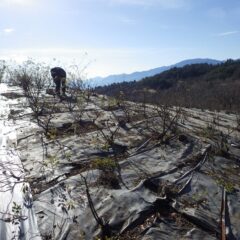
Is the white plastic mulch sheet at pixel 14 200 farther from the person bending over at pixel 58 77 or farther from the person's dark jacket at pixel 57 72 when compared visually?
the person's dark jacket at pixel 57 72

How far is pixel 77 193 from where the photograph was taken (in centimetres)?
387

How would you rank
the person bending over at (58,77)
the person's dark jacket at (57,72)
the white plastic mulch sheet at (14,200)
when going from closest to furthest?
the white plastic mulch sheet at (14,200) → the person bending over at (58,77) → the person's dark jacket at (57,72)

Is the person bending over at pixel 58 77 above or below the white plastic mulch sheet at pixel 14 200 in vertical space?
above

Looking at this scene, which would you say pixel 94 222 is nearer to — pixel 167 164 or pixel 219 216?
pixel 219 216

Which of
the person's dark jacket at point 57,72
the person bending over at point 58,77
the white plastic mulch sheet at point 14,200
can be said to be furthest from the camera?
the person's dark jacket at point 57,72

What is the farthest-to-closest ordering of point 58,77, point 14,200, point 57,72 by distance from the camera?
point 57,72
point 58,77
point 14,200

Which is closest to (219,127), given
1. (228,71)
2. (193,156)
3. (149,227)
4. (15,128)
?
(193,156)

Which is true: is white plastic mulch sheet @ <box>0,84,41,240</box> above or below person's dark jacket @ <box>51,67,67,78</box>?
below

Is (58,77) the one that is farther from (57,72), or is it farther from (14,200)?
(14,200)

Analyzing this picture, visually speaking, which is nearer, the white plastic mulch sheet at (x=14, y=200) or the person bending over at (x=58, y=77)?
the white plastic mulch sheet at (x=14, y=200)

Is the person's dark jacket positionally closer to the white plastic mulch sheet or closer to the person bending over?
the person bending over

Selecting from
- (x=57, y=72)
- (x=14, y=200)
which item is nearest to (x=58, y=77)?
(x=57, y=72)

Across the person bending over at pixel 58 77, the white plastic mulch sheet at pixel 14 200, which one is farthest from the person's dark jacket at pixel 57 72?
the white plastic mulch sheet at pixel 14 200

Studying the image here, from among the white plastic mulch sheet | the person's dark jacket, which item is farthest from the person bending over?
the white plastic mulch sheet
